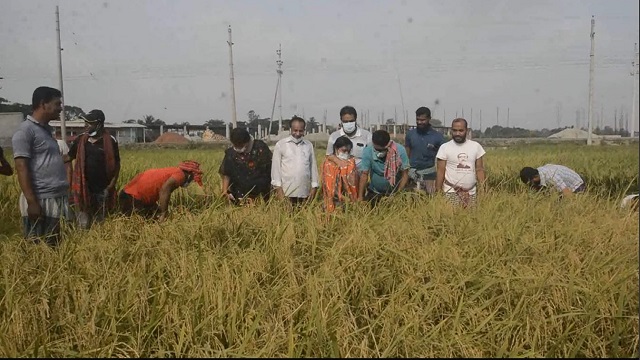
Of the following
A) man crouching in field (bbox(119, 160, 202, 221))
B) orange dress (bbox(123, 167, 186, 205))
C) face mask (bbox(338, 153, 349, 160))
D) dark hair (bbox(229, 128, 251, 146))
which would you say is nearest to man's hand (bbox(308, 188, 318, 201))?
face mask (bbox(338, 153, 349, 160))

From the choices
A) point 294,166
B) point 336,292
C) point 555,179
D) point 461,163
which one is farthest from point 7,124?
point 555,179

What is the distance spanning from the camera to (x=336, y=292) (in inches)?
89.1

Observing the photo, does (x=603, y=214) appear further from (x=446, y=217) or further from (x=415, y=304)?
(x=415, y=304)

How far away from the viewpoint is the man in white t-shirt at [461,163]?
4242mm

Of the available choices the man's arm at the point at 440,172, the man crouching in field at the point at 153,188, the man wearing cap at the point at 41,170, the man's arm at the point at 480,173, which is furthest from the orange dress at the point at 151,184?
the man's arm at the point at 480,173

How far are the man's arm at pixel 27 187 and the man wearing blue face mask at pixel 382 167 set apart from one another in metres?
2.35

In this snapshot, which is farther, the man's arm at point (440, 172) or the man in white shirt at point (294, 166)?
the man in white shirt at point (294, 166)

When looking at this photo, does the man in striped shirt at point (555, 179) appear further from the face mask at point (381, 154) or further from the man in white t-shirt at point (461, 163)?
the face mask at point (381, 154)

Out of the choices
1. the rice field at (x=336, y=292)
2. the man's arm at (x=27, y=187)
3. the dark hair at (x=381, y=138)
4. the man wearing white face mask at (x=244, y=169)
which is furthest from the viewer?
the man wearing white face mask at (x=244, y=169)

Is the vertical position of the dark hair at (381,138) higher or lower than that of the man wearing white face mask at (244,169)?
higher

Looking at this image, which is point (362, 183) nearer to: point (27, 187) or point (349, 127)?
point (349, 127)

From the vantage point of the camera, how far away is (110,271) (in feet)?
8.12

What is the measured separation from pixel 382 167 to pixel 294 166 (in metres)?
0.74

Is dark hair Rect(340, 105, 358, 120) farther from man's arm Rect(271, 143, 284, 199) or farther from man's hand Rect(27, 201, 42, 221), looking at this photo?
man's hand Rect(27, 201, 42, 221)
